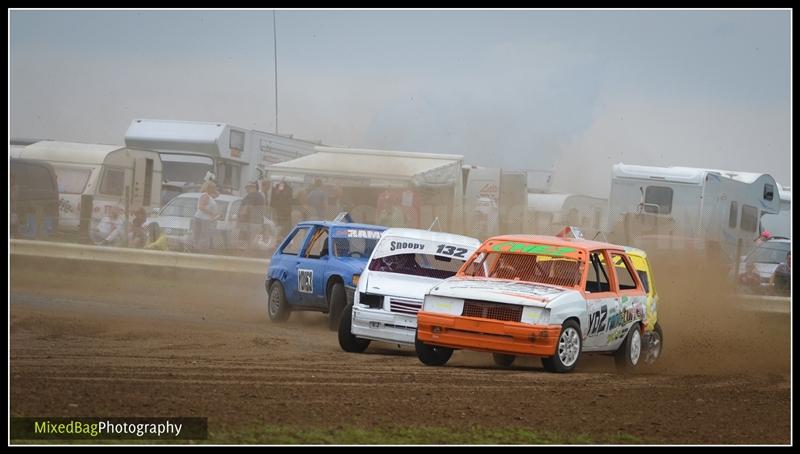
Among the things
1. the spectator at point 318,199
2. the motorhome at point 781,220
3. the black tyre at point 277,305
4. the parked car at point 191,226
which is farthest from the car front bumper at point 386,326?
the motorhome at point 781,220

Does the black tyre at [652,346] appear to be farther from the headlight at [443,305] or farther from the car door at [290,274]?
the car door at [290,274]

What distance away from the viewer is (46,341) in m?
11.9

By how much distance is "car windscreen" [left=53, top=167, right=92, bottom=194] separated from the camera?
22672mm

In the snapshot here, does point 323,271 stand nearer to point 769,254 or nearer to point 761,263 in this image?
point 761,263

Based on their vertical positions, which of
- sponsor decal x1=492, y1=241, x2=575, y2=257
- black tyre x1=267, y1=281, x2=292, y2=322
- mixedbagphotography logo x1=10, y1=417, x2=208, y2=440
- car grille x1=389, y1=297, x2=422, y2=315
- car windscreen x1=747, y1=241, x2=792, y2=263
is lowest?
black tyre x1=267, y1=281, x2=292, y2=322

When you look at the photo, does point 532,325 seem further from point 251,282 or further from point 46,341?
point 251,282

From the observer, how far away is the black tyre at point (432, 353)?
1142 centimetres

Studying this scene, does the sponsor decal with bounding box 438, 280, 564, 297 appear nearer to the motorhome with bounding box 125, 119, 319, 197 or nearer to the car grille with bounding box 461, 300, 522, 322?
the car grille with bounding box 461, 300, 522, 322

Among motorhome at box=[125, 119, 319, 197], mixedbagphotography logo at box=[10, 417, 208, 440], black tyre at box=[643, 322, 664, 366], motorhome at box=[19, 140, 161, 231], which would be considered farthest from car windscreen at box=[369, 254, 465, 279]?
motorhome at box=[125, 119, 319, 197]

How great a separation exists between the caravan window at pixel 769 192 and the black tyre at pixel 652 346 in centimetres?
1334

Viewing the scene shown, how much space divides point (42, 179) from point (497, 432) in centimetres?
1702

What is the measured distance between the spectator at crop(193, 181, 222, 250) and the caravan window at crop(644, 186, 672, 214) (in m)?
8.59

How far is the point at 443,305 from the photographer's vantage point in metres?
11.2
